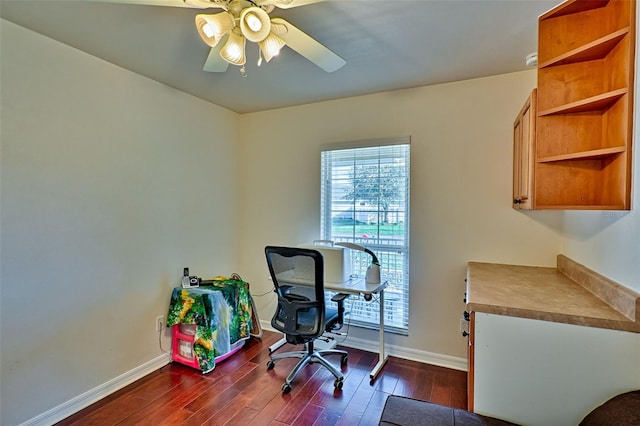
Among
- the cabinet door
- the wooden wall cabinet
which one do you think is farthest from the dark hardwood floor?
the wooden wall cabinet

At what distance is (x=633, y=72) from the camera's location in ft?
4.31

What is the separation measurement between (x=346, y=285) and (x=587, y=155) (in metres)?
1.81

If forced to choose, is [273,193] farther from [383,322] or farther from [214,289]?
[383,322]

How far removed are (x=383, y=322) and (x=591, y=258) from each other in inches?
60.8

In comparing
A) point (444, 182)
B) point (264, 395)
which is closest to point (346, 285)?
point (264, 395)

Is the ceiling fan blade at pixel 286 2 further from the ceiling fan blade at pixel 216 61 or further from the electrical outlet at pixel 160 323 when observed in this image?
the electrical outlet at pixel 160 323

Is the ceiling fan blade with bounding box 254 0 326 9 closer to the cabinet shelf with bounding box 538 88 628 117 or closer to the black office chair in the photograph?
the cabinet shelf with bounding box 538 88 628 117

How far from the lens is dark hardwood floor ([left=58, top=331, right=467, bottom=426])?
2053 mm

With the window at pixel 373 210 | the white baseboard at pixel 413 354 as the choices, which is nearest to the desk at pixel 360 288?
the white baseboard at pixel 413 354

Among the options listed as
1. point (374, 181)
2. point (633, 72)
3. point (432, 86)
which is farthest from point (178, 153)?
point (633, 72)

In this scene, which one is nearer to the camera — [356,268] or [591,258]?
[591,258]

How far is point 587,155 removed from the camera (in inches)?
57.7

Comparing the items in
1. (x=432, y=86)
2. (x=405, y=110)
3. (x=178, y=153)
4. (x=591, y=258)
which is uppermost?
(x=432, y=86)

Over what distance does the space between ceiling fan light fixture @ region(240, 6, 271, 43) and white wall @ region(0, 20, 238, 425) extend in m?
1.55
